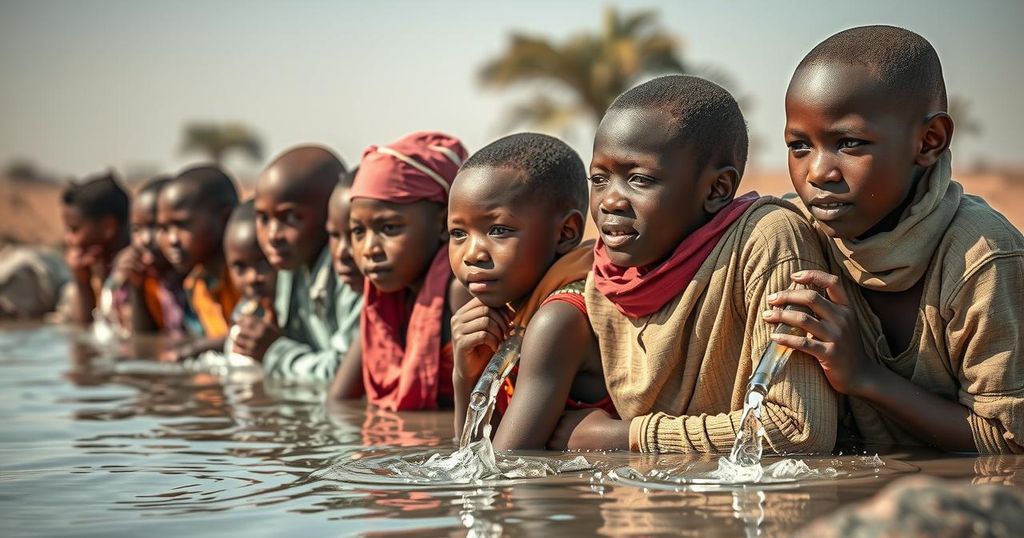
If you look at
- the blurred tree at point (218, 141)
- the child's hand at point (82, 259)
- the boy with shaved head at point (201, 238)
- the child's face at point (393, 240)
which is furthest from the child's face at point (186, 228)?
the blurred tree at point (218, 141)

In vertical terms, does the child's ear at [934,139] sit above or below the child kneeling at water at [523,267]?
above

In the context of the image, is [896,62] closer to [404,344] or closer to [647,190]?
[647,190]

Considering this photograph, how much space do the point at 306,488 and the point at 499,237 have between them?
1250 millimetres

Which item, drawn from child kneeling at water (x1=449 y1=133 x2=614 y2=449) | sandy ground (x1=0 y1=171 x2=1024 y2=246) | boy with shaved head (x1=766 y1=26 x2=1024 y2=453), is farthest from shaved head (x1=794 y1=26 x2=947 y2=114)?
sandy ground (x1=0 y1=171 x2=1024 y2=246)

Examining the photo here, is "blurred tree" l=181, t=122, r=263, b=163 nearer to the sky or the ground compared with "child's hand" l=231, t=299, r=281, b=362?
nearer to the sky

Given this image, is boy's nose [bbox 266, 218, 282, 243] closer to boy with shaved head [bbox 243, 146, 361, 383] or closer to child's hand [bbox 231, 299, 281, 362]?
boy with shaved head [bbox 243, 146, 361, 383]

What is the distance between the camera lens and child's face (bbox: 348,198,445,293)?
5.76m

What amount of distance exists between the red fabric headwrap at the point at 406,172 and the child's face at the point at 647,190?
1.74m

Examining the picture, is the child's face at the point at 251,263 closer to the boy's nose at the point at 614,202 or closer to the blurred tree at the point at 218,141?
the boy's nose at the point at 614,202

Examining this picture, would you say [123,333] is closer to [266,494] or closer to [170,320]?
[170,320]

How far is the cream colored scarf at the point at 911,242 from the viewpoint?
3.98 m

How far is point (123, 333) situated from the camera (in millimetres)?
10883

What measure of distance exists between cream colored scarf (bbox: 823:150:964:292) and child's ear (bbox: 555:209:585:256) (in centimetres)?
111

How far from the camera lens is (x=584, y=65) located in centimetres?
2373
